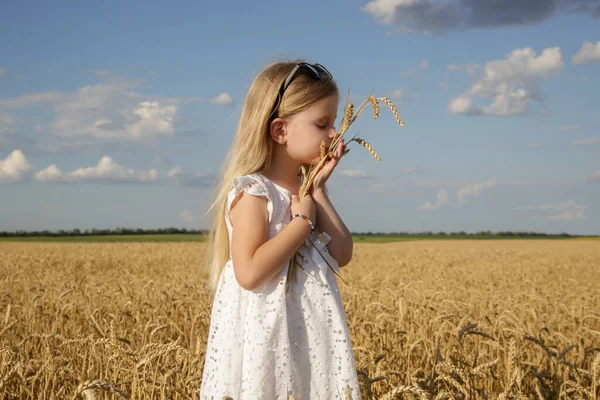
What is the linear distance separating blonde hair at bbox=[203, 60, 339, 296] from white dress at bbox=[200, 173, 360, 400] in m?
0.16

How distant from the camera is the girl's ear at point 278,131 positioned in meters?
2.50

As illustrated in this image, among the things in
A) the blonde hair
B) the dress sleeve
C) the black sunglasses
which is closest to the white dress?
the dress sleeve

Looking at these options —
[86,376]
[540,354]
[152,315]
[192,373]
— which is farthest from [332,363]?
[152,315]

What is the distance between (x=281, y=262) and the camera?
2246 millimetres

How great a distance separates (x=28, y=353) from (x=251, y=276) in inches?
124

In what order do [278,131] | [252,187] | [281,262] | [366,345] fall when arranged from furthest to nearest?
[366,345] → [278,131] → [252,187] → [281,262]

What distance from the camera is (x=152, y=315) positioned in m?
5.77

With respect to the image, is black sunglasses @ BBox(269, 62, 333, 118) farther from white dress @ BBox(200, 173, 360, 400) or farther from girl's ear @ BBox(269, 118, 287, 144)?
white dress @ BBox(200, 173, 360, 400)

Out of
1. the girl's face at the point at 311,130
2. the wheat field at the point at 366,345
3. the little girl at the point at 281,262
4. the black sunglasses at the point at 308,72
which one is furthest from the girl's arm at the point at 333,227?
the wheat field at the point at 366,345

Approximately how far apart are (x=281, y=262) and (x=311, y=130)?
0.56 m

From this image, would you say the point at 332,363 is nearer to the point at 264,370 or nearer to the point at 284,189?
the point at 264,370

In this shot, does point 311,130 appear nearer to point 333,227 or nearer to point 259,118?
point 259,118

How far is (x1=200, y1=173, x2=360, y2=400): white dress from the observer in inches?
90.0

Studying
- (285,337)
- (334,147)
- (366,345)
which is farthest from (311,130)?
(366,345)
